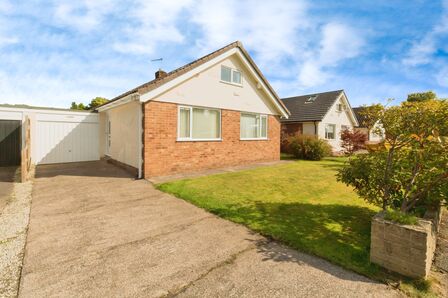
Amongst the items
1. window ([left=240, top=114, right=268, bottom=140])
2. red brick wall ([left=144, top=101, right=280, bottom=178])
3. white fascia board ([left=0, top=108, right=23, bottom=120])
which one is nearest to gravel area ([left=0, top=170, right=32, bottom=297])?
red brick wall ([left=144, top=101, right=280, bottom=178])

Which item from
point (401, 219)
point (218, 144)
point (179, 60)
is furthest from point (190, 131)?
point (401, 219)

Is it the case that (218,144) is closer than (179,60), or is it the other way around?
(218,144)

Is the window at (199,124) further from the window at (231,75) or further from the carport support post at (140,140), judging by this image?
the window at (231,75)

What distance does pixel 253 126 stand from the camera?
13.8 meters

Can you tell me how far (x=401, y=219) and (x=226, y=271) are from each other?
2595 mm

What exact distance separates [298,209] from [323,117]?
18302 millimetres

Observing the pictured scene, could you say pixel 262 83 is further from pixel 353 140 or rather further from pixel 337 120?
pixel 337 120

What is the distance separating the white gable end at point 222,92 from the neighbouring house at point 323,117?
8.94m

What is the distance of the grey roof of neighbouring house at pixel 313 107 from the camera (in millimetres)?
22359

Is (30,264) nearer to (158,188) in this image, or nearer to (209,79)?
(158,188)

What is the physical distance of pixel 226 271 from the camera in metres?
3.08

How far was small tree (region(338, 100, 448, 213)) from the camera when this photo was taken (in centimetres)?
356

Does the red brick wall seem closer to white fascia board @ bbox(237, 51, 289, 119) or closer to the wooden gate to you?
white fascia board @ bbox(237, 51, 289, 119)

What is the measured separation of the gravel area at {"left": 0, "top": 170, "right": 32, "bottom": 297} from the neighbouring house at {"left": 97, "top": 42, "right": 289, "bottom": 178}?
372 centimetres
